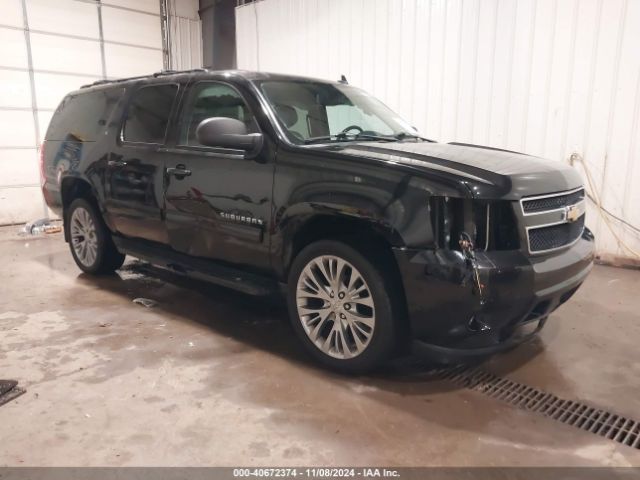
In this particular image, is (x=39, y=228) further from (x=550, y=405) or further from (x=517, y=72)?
(x=550, y=405)

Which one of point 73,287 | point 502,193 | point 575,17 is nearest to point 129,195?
point 73,287

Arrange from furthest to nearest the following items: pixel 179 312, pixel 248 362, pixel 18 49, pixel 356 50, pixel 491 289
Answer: pixel 18 49
pixel 356 50
pixel 179 312
pixel 248 362
pixel 491 289

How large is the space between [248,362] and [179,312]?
1.08m

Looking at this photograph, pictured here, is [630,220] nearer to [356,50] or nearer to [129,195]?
[356,50]

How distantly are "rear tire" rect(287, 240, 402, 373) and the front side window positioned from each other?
3.55 feet

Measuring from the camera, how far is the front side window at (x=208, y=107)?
3252 millimetres

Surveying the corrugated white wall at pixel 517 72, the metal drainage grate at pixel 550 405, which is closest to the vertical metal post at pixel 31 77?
the corrugated white wall at pixel 517 72

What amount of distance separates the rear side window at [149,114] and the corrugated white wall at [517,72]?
350 centimetres

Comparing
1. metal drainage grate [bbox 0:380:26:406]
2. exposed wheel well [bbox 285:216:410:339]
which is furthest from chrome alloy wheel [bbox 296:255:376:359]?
metal drainage grate [bbox 0:380:26:406]

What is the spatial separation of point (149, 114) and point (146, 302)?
1495 millimetres

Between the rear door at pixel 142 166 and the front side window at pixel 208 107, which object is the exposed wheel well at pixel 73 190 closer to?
the rear door at pixel 142 166

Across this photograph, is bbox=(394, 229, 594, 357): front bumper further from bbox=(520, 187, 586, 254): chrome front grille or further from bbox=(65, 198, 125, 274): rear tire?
bbox=(65, 198, 125, 274): rear tire

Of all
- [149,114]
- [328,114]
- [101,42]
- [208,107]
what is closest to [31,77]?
[101,42]

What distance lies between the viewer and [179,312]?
3.82 m
